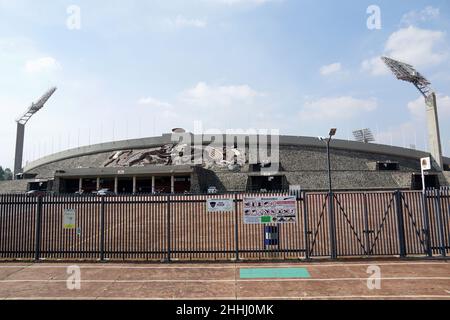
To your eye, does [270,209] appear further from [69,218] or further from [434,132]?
[434,132]

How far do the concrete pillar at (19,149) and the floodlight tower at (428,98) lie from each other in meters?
106

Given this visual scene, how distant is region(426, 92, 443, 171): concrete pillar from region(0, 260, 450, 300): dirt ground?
3013 inches

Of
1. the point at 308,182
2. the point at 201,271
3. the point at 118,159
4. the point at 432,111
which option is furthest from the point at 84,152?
the point at 432,111

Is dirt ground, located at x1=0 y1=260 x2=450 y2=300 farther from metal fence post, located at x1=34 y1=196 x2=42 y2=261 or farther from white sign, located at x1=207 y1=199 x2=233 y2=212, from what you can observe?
white sign, located at x1=207 y1=199 x2=233 y2=212

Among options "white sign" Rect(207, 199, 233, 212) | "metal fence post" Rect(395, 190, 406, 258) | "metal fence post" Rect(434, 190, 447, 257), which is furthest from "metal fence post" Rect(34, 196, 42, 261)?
"metal fence post" Rect(434, 190, 447, 257)

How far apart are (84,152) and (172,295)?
84.9 m

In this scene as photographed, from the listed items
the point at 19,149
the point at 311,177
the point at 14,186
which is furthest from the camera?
the point at 19,149

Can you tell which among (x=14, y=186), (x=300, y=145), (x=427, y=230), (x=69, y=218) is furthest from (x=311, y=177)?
(x=14, y=186)

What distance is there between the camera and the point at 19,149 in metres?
90.8

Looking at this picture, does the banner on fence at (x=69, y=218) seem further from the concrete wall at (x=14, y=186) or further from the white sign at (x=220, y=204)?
the concrete wall at (x=14, y=186)

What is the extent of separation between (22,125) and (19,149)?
8.34 meters

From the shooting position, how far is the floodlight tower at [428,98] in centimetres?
7431

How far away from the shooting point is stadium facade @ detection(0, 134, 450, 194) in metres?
59.4
